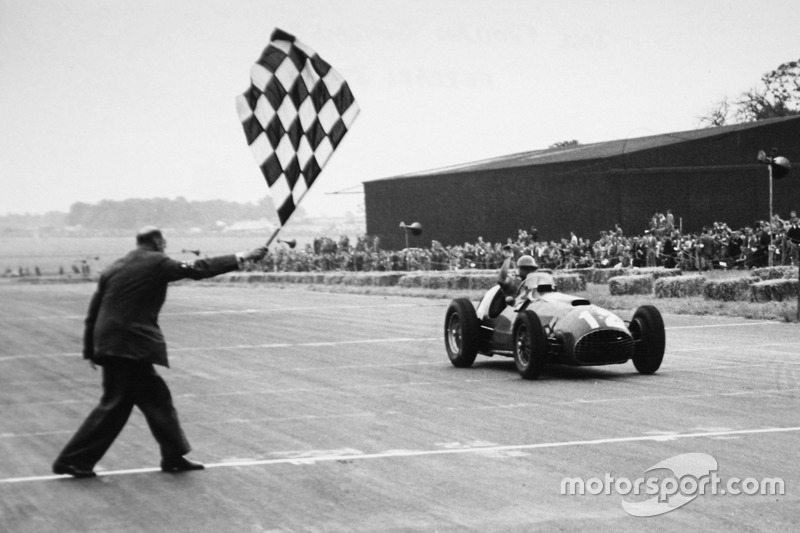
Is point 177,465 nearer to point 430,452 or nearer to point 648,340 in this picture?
point 430,452

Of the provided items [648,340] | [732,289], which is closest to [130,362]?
[648,340]

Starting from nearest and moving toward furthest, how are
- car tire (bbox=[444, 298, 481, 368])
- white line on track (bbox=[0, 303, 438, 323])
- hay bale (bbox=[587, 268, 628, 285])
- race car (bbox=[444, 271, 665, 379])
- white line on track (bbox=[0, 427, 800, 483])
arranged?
white line on track (bbox=[0, 427, 800, 483]) < race car (bbox=[444, 271, 665, 379]) < car tire (bbox=[444, 298, 481, 368]) < white line on track (bbox=[0, 303, 438, 323]) < hay bale (bbox=[587, 268, 628, 285])

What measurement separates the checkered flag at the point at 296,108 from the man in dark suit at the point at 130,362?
1.18 meters

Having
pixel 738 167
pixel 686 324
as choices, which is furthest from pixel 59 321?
pixel 738 167

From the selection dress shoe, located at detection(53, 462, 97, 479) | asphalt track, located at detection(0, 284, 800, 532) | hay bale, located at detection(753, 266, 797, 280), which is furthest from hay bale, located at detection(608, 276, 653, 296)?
dress shoe, located at detection(53, 462, 97, 479)

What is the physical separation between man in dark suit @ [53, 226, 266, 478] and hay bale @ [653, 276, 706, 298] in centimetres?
1760

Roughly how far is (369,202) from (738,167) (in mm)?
19374

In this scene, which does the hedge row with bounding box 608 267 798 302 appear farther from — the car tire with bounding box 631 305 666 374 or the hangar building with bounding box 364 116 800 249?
the hangar building with bounding box 364 116 800 249

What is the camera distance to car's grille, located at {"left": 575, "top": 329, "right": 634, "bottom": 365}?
12141 millimetres

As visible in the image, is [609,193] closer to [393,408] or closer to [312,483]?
[393,408]

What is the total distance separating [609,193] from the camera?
39531 millimetres

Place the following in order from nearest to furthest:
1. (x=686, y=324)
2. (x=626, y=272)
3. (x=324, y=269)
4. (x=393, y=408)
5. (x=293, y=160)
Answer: (x=293, y=160)
(x=393, y=408)
(x=686, y=324)
(x=626, y=272)
(x=324, y=269)

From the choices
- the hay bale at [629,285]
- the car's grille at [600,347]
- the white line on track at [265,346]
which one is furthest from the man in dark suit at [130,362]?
the hay bale at [629,285]

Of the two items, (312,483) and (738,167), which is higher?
(738,167)
